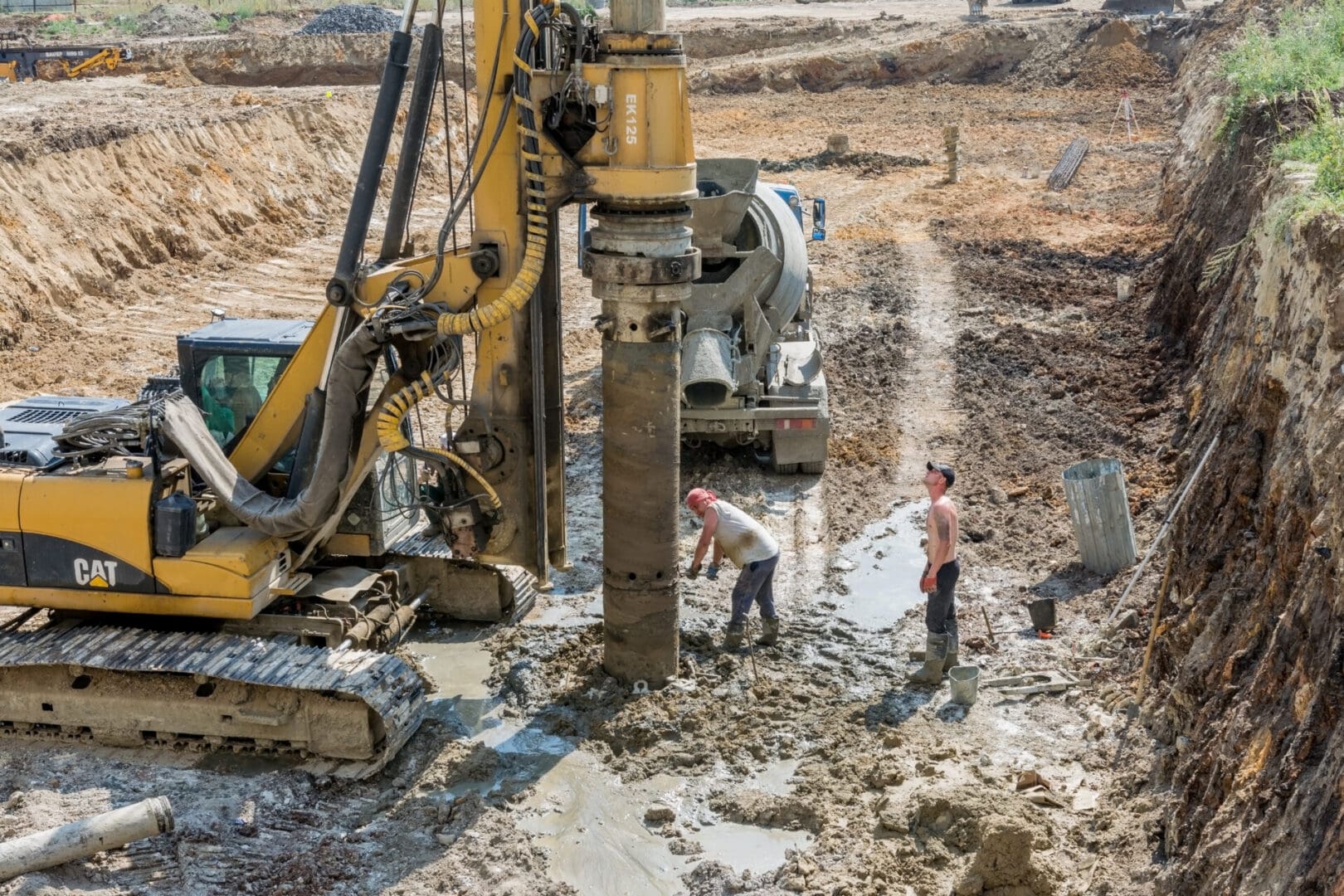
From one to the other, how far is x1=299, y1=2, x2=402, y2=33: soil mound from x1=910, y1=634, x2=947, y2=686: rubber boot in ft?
123

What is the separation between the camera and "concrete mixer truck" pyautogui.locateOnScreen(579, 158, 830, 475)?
1305 centimetres

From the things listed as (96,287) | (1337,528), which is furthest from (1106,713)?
(96,287)

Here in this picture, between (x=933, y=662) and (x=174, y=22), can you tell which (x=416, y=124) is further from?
(x=174, y=22)

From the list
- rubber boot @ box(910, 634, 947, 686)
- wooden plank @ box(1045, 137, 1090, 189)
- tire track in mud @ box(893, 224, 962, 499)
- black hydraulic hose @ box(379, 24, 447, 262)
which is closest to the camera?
black hydraulic hose @ box(379, 24, 447, 262)

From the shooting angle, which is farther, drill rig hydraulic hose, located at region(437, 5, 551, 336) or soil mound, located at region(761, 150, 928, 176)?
soil mound, located at region(761, 150, 928, 176)

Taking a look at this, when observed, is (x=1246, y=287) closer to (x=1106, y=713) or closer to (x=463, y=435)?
(x=1106, y=713)

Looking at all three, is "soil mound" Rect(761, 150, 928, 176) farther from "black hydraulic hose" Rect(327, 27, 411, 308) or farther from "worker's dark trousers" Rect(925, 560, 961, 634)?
"black hydraulic hose" Rect(327, 27, 411, 308)

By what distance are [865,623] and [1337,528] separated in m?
4.63

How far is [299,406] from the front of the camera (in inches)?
347

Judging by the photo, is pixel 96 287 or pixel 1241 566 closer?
pixel 1241 566

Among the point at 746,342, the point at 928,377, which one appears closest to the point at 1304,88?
the point at 928,377

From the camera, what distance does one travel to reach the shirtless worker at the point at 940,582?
9.13m

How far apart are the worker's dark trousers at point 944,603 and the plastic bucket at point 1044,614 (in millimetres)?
804

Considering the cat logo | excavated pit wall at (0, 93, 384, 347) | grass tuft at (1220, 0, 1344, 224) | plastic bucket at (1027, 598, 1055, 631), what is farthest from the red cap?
excavated pit wall at (0, 93, 384, 347)
